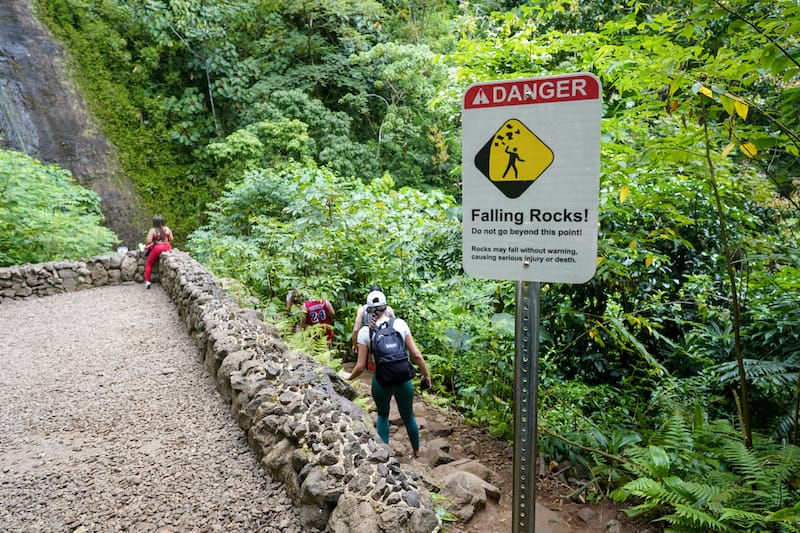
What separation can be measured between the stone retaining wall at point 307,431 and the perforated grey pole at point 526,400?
99 cm

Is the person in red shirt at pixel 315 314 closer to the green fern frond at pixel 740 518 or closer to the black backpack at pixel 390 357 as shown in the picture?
the black backpack at pixel 390 357

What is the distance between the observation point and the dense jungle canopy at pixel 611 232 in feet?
9.66

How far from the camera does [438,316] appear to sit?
6.29 m

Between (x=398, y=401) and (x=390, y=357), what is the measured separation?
464 millimetres

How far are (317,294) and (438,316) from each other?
1672 millimetres

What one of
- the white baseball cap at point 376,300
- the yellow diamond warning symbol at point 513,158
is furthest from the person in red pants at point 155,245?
the yellow diamond warning symbol at point 513,158

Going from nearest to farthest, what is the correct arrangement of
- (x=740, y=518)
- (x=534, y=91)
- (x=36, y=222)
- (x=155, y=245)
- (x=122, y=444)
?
(x=534, y=91) → (x=740, y=518) → (x=122, y=444) → (x=36, y=222) → (x=155, y=245)

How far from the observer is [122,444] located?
355 cm

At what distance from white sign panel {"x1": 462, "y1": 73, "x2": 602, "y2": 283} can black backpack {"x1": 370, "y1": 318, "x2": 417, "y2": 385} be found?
2.42 metres

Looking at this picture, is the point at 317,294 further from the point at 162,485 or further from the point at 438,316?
the point at 162,485

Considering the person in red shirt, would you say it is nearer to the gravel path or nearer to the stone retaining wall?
the stone retaining wall

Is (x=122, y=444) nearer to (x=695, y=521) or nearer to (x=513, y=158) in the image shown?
(x=513, y=158)

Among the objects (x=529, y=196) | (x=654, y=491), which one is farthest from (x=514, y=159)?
(x=654, y=491)

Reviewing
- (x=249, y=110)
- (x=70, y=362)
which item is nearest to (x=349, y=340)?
(x=70, y=362)
